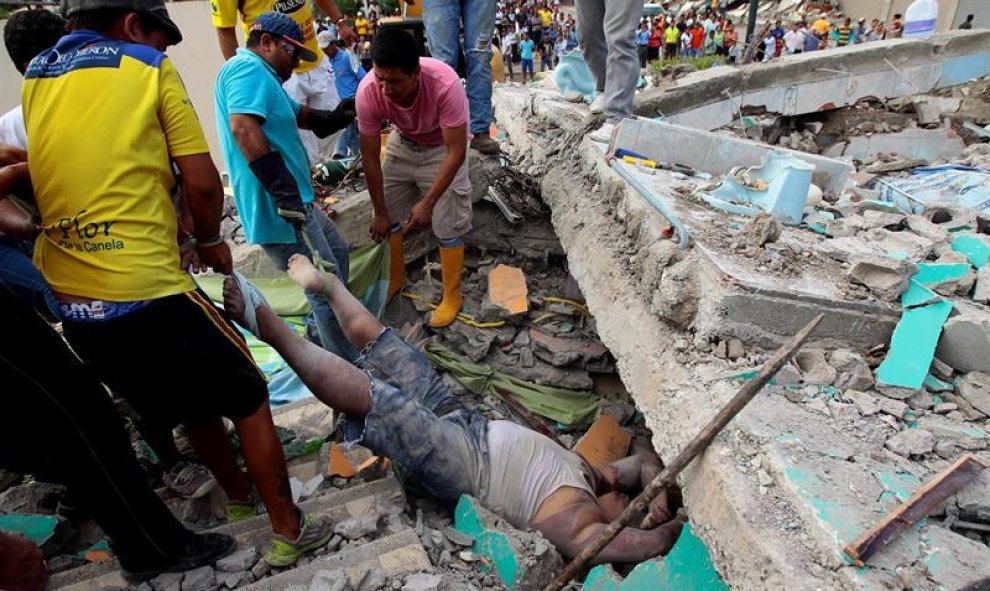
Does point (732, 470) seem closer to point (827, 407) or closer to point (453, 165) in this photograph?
point (827, 407)

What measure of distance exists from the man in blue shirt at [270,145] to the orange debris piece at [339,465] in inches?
37.2

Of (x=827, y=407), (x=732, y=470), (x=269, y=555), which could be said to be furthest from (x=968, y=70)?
(x=269, y=555)

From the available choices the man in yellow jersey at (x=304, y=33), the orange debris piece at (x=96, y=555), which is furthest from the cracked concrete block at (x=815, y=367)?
the man in yellow jersey at (x=304, y=33)

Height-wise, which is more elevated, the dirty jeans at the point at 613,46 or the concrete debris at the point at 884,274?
the dirty jeans at the point at 613,46

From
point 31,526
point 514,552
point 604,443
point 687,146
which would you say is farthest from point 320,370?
point 687,146

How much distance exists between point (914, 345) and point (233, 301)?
271 cm

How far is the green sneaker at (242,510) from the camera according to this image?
2.65 meters

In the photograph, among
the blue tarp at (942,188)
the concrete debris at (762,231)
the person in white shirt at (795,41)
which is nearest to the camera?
the concrete debris at (762,231)

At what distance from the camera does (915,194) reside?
13.9 ft

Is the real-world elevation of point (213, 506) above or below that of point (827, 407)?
below

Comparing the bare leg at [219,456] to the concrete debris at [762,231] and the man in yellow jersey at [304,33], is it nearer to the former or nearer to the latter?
the man in yellow jersey at [304,33]

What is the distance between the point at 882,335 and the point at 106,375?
118 inches

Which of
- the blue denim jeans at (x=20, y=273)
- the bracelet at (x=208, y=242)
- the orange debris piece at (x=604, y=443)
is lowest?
the orange debris piece at (x=604, y=443)

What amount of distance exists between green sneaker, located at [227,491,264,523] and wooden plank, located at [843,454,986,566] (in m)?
2.28
